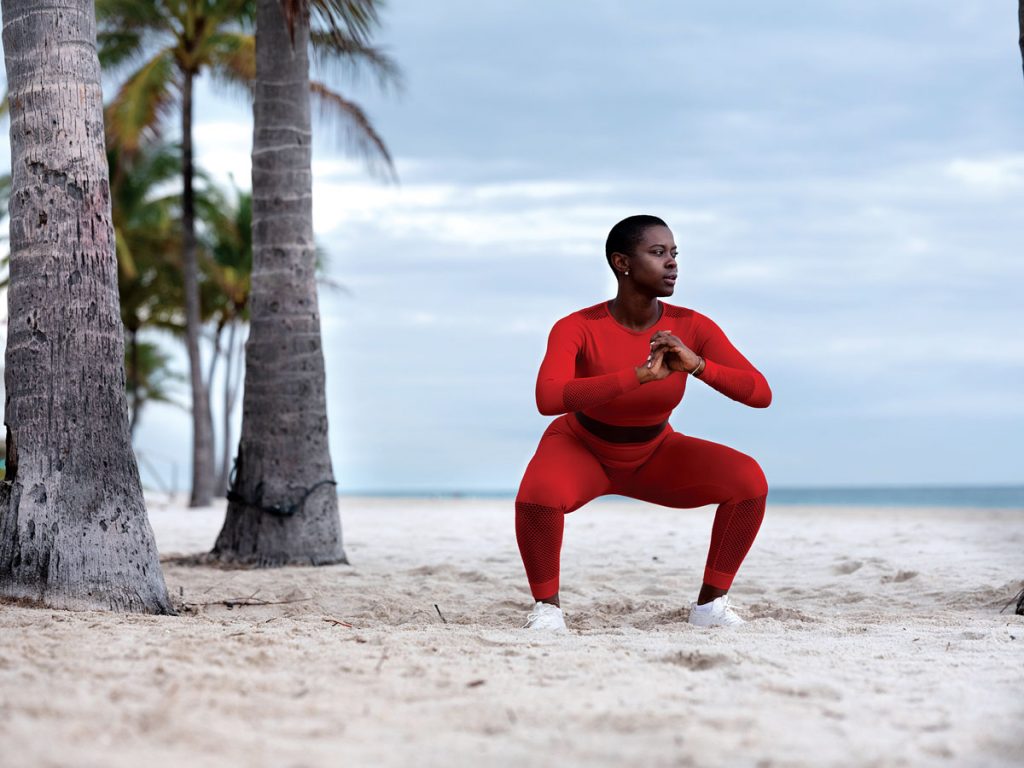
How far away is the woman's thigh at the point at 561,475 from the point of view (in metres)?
4.43

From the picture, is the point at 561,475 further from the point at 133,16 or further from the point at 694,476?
the point at 133,16

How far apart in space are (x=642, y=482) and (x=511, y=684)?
71.4 inches

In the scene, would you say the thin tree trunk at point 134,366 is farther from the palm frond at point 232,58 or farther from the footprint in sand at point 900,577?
the footprint in sand at point 900,577

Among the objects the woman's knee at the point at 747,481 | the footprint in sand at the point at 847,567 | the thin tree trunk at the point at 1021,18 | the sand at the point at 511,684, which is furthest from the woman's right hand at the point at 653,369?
the footprint in sand at the point at 847,567

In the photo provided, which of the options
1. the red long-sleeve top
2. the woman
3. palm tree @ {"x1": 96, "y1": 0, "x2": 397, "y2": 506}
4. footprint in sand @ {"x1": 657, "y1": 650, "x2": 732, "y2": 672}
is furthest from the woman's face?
palm tree @ {"x1": 96, "y1": 0, "x2": 397, "y2": 506}

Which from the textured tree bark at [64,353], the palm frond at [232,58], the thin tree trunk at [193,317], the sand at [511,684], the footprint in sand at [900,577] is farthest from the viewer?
the thin tree trunk at [193,317]

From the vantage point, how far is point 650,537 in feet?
33.7

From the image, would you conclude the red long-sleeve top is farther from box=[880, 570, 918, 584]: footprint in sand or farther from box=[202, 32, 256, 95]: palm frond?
box=[202, 32, 256, 95]: palm frond

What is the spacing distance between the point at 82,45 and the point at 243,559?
371cm

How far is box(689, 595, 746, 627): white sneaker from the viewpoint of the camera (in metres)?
4.58

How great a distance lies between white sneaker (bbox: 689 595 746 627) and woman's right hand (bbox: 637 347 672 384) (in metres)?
1.07

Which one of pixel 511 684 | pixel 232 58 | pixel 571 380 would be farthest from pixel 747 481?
pixel 232 58

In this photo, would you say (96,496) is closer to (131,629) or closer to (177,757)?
(131,629)

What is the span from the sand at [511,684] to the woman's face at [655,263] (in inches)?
55.3
